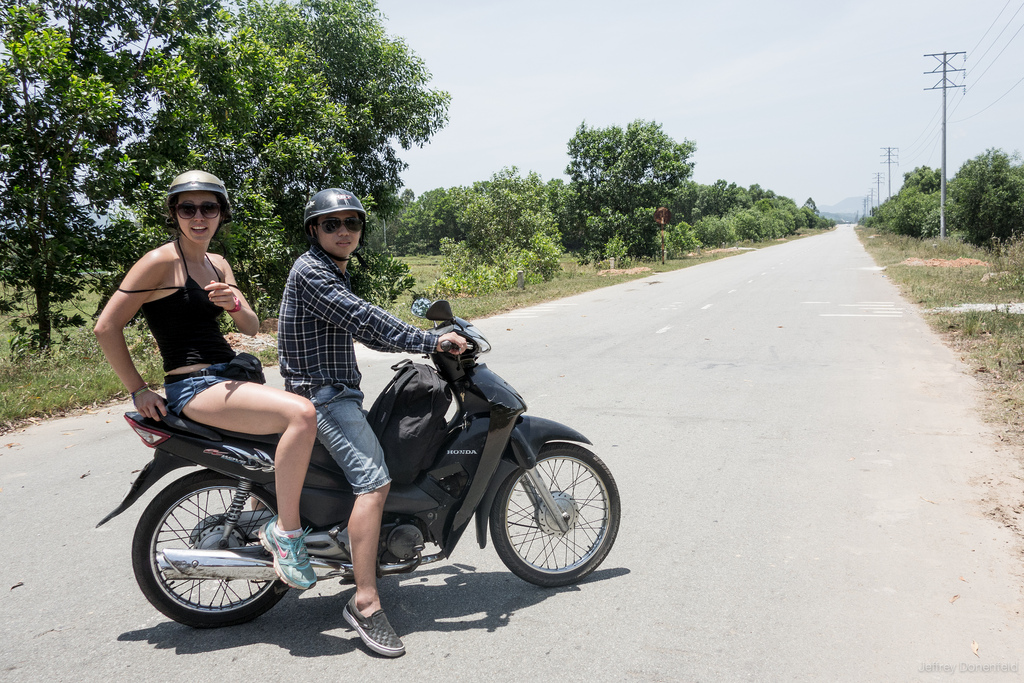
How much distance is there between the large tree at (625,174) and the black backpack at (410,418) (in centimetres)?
3829

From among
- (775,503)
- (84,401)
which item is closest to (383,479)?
(775,503)

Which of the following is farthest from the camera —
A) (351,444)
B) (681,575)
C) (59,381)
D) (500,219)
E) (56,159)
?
(500,219)

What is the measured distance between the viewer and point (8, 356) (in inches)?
383

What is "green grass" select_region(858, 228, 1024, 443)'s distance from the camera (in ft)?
22.5

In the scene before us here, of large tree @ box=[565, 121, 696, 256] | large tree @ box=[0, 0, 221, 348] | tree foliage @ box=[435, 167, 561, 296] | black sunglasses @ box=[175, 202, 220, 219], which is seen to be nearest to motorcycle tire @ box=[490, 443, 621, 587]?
→ black sunglasses @ box=[175, 202, 220, 219]

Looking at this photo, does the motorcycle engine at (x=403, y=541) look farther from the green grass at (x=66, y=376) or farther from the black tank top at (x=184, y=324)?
the green grass at (x=66, y=376)

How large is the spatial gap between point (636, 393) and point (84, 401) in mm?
5862

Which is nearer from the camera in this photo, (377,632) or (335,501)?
(377,632)

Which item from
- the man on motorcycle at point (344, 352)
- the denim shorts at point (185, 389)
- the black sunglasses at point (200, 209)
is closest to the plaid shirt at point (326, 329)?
the man on motorcycle at point (344, 352)

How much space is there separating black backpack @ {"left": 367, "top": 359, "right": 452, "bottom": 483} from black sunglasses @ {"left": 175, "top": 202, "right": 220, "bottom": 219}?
1042 millimetres

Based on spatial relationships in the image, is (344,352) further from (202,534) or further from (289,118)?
(289,118)

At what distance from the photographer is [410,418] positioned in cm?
301

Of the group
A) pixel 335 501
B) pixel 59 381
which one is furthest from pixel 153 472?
pixel 59 381

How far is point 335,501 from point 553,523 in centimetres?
107
